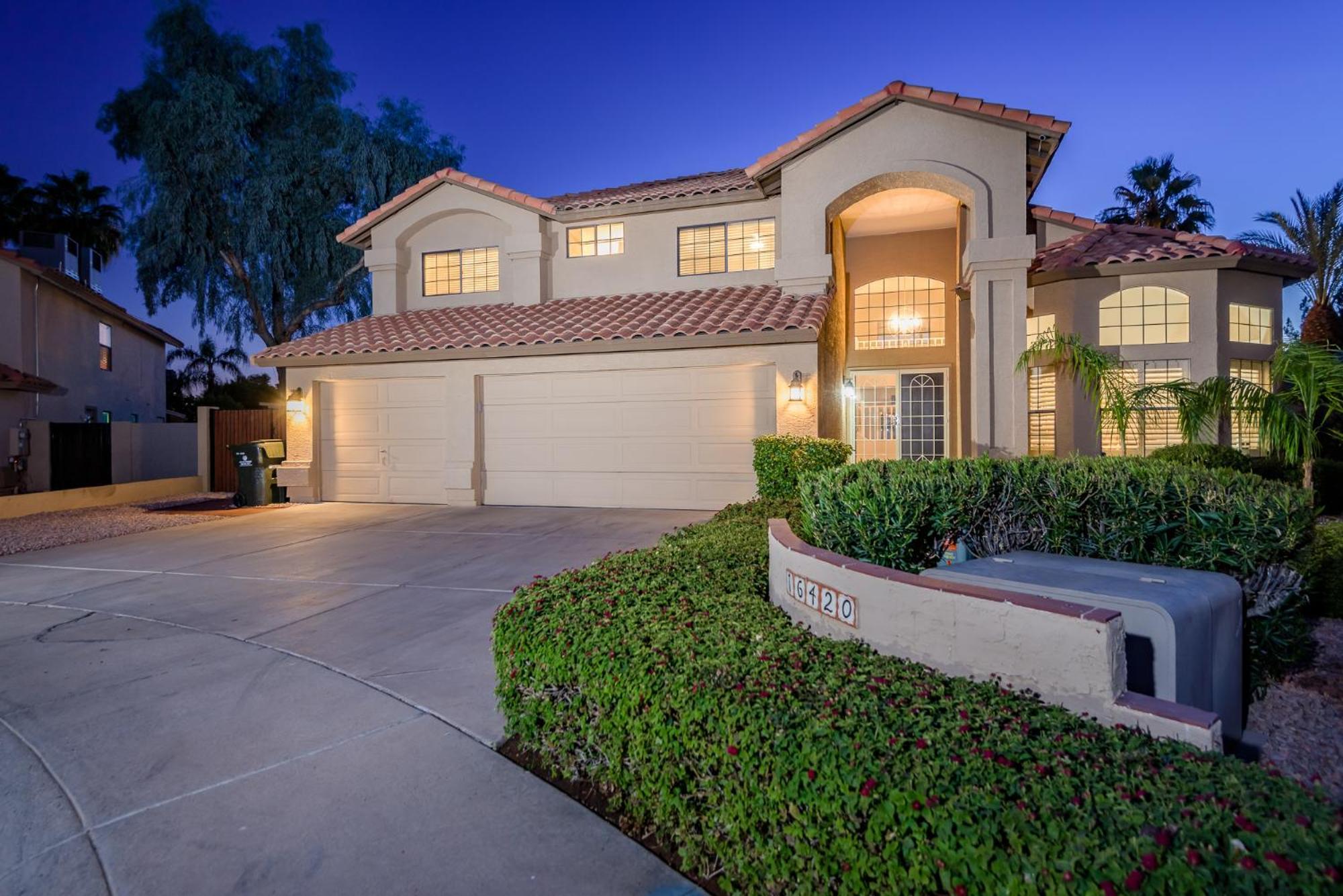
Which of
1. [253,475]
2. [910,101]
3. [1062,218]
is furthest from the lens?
[253,475]

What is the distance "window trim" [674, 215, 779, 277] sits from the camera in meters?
13.8

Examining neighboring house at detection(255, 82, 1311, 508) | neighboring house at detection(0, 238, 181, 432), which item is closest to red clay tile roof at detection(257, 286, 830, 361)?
neighboring house at detection(255, 82, 1311, 508)

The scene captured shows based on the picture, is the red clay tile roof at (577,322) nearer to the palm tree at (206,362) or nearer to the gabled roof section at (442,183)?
the gabled roof section at (442,183)

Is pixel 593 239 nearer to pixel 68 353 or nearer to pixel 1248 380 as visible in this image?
pixel 1248 380

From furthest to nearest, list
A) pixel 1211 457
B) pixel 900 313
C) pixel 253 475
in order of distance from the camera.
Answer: pixel 900 313 → pixel 253 475 → pixel 1211 457

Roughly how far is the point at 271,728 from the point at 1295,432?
27.9 feet

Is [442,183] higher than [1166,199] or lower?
lower

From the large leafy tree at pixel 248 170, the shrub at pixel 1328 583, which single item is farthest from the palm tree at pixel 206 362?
the shrub at pixel 1328 583

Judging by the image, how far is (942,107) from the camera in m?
11.7

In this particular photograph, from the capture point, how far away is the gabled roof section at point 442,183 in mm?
14969

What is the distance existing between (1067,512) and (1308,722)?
1.62 meters

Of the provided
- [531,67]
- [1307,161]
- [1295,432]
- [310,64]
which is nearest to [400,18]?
[531,67]

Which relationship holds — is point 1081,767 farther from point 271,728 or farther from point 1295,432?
point 1295,432

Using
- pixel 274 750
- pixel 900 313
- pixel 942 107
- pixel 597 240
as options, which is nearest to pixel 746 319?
pixel 942 107
